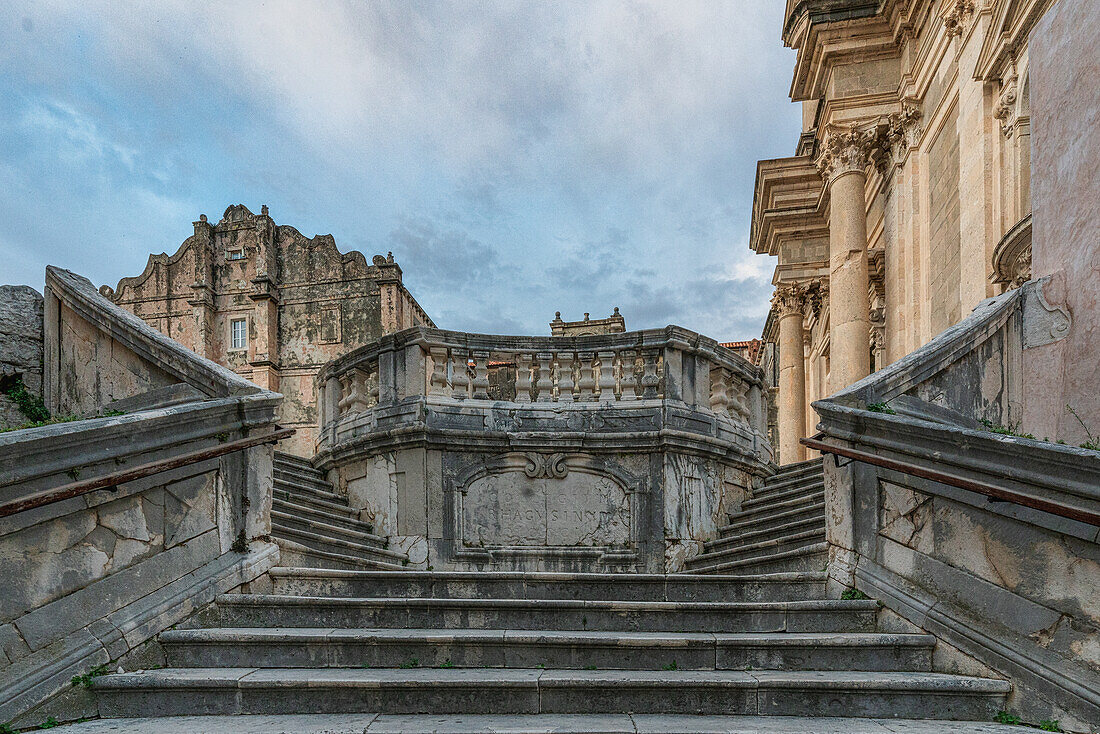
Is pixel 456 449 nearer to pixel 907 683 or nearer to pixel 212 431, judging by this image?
pixel 212 431

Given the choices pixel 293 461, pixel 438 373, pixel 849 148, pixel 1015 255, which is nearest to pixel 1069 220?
pixel 1015 255

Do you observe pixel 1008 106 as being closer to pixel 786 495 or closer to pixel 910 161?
pixel 910 161

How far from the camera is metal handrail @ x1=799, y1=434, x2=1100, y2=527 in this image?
342cm

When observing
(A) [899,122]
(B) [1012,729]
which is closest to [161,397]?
(B) [1012,729]

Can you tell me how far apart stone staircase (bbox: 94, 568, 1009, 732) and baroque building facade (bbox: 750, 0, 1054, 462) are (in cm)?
620

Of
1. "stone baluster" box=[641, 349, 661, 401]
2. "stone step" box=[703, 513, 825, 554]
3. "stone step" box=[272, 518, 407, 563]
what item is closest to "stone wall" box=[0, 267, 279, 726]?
"stone step" box=[272, 518, 407, 563]

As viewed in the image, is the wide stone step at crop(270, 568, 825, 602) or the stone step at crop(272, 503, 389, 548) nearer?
the wide stone step at crop(270, 568, 825, 602)

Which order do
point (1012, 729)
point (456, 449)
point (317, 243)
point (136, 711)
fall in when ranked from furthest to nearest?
point (317, 243), point (456, 449), point (136, 711), point (1012, 729)

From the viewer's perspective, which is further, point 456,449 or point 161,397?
point 456,449

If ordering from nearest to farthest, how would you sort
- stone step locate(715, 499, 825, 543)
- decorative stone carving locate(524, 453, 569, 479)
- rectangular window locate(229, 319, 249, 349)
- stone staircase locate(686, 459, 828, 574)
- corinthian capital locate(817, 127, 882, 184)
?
stone staircase locate(686, 459, 828, 574), stone step locate(715, 499, 825, 543), decorative stone carving locate(524, 453, 569, 479), corinthian capital locate(817, 127, 882, 184), rectangular window locate(229, 319, 249, 349)

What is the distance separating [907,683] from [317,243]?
1148 inches

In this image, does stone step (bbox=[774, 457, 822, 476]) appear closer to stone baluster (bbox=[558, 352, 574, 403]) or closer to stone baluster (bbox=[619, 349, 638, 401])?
stone baluster (bbox=[619, 349, 638, 401])

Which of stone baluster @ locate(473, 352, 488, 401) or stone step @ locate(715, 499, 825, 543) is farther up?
stone baluster @ locate(473, 352, 488, 401)

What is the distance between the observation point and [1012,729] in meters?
3.42
